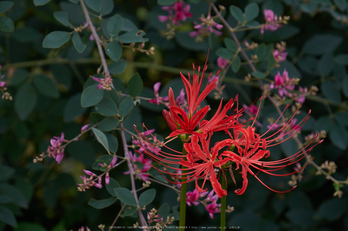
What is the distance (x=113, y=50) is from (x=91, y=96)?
17 centimetres

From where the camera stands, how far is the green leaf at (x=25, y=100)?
1652 millimetres

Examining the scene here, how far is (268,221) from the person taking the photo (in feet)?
6.24

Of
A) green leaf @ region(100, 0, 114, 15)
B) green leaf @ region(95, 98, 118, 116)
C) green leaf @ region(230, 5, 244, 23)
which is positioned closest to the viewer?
green leaf @ region(95, 98, 118, 116)

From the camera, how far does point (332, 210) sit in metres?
1.85

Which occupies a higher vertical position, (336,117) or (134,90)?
(134,90)

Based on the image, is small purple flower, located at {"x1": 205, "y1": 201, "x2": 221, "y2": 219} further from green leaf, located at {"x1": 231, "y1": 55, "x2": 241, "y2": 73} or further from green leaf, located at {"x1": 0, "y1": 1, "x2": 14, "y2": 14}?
green leaf, located at {"x1": 0, "y1": 1, "x2": 14, "y2": 14}

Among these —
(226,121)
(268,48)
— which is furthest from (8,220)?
(268,48)

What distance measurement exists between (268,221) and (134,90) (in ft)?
3.50

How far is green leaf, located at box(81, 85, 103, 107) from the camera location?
3.61 feet

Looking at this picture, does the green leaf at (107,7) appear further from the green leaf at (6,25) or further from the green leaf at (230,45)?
the green leaf at (230,45)

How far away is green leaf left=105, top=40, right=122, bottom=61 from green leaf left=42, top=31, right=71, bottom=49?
121 millimetres

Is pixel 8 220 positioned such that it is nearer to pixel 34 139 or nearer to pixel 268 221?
pixel 34 139

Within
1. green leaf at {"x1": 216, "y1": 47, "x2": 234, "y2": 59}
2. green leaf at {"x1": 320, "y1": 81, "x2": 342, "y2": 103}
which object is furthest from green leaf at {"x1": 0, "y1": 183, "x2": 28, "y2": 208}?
green leaf at {"x1": 320, "y1": 81, "x2": 342, "y2": 103}

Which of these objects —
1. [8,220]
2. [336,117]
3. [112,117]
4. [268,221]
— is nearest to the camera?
[112,117]
